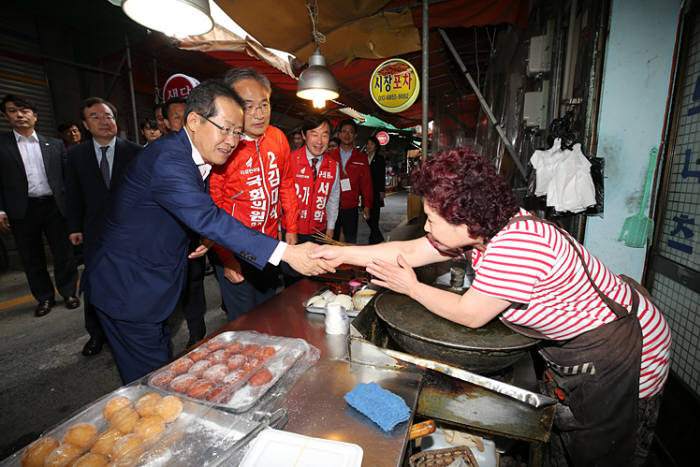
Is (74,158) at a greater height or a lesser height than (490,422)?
greater

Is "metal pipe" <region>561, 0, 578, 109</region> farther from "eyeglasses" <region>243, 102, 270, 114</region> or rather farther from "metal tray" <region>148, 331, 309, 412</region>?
"metal tray" <region>148, 331, 309, 412</region>

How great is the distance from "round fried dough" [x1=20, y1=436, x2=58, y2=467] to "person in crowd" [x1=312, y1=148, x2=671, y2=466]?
1272 millimetres

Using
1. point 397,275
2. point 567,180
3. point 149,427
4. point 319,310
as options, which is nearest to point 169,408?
point 149,427

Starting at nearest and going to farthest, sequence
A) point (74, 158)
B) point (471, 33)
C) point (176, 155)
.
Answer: point (176, 155) → point (74, 158) → point (471, 33)

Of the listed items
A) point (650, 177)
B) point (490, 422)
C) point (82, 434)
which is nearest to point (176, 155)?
point (82, 434)

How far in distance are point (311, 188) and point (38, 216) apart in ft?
11.5

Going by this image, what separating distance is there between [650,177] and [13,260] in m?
9.36

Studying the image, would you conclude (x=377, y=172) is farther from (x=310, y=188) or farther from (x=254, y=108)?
(x=254, y=108)

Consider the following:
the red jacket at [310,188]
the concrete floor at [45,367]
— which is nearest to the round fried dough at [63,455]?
the concrete floor at [45,367]

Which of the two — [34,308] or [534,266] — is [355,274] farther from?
[34,308]

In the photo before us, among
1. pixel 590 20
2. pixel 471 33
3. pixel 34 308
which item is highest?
pixel 471 33

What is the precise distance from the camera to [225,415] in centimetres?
108

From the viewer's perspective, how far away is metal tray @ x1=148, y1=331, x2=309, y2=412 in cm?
115

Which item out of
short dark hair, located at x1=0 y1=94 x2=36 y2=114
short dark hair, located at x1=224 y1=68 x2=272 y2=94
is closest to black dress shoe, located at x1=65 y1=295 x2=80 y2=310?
short dark hair, located at x1=0 y1=94 x2=36 y2=114
